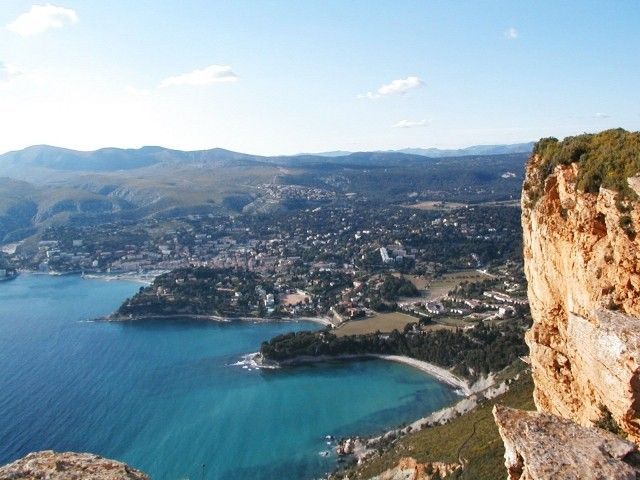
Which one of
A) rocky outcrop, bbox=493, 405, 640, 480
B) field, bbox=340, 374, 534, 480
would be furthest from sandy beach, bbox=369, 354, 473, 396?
rocky outcrop, bbox=493, 405, 640, 480

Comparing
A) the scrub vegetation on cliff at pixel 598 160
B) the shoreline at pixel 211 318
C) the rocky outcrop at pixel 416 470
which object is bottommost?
the shoreline at pixel 211 318

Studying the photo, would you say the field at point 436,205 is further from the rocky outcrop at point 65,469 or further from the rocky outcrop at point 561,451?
the rocky outcrop at point 65,469

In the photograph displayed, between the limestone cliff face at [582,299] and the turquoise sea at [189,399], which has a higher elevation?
the limestone cliff face at [582,299]

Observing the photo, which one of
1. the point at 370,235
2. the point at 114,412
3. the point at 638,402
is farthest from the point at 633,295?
the point at 370,235

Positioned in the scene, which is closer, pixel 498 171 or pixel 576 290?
pixel 576 290

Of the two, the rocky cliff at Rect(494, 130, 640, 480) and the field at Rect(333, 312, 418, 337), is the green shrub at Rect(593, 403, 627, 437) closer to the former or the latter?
the rocky cliff at Rect(494, 130, 640, 480)

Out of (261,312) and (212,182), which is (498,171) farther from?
(261,312)

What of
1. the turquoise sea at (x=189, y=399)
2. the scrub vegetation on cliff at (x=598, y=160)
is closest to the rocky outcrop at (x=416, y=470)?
the turquoise sea at (x=189, y=399)
